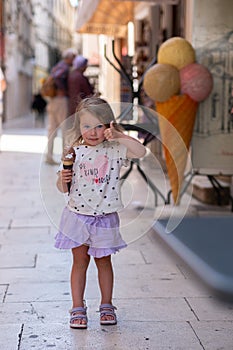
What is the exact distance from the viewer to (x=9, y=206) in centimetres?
775

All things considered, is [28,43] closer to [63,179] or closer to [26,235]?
[26,235]

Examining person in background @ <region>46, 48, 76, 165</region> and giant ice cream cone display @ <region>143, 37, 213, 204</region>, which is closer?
giant ice cream cone display @ <region>143, 37, 213, 204</region>

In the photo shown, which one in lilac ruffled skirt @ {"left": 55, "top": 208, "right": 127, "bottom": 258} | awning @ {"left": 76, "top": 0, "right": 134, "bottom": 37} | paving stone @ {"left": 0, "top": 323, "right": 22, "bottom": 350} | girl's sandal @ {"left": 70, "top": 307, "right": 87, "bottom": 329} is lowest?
paving stone @ {"left": 0, "top": 323, "right": 22, "bottom": 350}

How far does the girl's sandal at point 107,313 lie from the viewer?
12.5 ft

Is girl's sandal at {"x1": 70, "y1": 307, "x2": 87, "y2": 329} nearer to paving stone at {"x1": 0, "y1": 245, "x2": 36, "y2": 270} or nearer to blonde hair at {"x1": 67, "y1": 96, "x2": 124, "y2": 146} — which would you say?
blonde hair at {"x1": 67, "y1": 96, "x2": 124, "y2": 146}

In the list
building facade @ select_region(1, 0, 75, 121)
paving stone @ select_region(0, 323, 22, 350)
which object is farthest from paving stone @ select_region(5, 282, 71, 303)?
building facade @ select_region(1, 0, 75, 121)

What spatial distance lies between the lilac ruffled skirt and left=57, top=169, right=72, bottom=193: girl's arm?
0.12 metres

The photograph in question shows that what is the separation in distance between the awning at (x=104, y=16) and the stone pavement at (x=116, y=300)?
5560mm

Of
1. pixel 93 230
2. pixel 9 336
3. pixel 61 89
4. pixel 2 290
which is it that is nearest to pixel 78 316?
pixel 9 336

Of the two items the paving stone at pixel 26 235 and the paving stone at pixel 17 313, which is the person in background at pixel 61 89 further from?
the paving stone at pixel 17 313

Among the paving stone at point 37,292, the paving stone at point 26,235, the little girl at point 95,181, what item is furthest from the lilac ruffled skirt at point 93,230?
the paving stone at point 26,235

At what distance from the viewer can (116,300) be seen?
4234mm

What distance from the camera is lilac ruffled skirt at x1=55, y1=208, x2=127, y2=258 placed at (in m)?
3.61

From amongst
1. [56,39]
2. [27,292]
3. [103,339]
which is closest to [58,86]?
[27,292]
